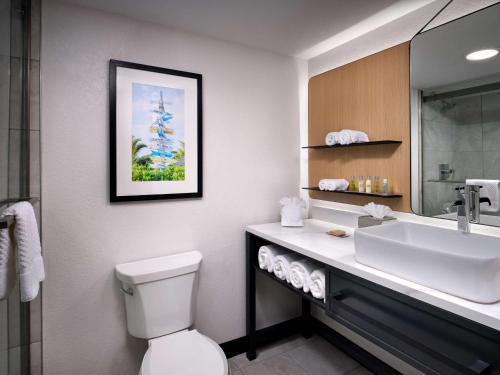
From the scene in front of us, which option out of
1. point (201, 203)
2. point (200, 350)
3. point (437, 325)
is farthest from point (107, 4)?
point (437, 325)

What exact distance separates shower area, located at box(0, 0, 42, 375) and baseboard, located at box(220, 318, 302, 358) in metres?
1.12

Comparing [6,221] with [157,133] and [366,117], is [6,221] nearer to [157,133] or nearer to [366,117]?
[157,133]

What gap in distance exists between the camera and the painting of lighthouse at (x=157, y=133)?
173cm

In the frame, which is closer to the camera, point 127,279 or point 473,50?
point 473,50

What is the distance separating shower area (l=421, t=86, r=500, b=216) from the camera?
138 cm

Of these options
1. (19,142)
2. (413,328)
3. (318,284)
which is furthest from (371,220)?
(19,142)

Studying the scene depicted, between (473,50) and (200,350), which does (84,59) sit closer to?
(200,350)

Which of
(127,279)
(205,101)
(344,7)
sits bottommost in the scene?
(127,279)

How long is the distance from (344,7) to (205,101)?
970 millimetres

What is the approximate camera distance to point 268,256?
1.86 metres

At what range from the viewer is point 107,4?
158 centimetres

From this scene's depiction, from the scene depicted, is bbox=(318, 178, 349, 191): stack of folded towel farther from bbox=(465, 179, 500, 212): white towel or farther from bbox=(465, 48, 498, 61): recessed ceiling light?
bbox=(465, 48, 498, 61): recessed ceiling light

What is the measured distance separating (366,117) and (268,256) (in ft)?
3.60

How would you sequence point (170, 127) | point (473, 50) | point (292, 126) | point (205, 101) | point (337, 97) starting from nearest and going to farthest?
point (473, 50)
point (170, 127)
point (205, 101)
point (337, 97)
point (292, 126)
